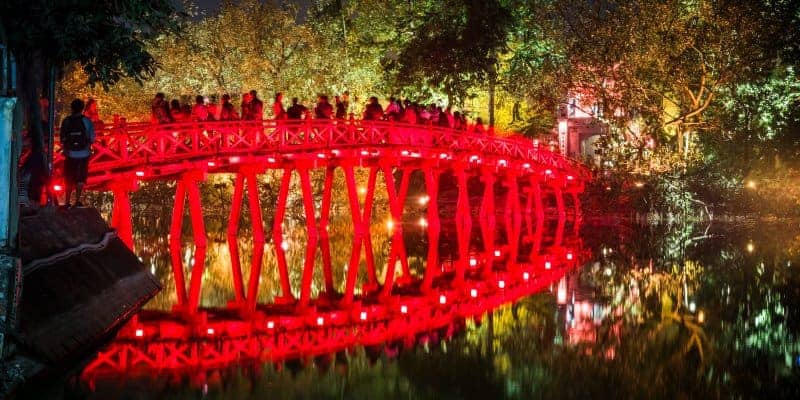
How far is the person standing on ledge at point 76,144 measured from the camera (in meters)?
15.3

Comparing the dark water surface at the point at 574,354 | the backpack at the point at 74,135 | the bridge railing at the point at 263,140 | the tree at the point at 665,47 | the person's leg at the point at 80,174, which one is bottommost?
the dark water surface at the point at 574,354

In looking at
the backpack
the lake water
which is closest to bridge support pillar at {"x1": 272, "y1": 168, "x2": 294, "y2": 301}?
the lake water

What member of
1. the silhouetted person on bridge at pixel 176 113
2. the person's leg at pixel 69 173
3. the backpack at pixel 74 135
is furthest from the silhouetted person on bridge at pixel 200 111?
the backpack at pixel 74 135

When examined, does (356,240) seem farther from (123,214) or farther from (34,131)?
(34,131)

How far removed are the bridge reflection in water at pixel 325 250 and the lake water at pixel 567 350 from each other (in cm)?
35

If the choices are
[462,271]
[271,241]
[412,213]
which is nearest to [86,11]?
[462,271]

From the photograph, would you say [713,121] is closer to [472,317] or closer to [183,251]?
[183,251]

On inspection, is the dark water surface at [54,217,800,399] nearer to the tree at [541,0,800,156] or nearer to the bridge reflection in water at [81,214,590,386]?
the bridge reflection in water at [81,214,590,386]

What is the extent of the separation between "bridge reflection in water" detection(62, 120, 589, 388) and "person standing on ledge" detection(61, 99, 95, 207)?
9.28 ft

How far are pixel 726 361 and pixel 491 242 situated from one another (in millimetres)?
19626

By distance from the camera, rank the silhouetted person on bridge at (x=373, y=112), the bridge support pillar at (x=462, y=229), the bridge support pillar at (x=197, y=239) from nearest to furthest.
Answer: the bridge support pillar at (x=197, y=239)
the bridge support pillar at (x=462, y=229)
the silhouetted person on bridge at (x=373, y=112)

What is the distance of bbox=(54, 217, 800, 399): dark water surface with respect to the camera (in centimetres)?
989

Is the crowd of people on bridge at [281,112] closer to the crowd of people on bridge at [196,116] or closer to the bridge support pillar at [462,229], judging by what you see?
the crowd of people on bridge at [196,116]

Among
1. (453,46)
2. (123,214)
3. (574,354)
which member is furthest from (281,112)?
(453,46)
